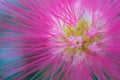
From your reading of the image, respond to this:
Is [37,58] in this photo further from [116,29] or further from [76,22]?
[116,29]

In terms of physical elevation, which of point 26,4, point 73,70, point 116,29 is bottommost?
point 73,70

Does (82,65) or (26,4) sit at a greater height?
(26,4)

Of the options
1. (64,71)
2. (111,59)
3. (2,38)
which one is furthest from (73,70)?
(2,38)

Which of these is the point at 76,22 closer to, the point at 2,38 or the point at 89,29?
the point at 89,29

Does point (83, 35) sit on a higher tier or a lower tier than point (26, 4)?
lower

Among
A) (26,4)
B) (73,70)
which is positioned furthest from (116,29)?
(26,4)
